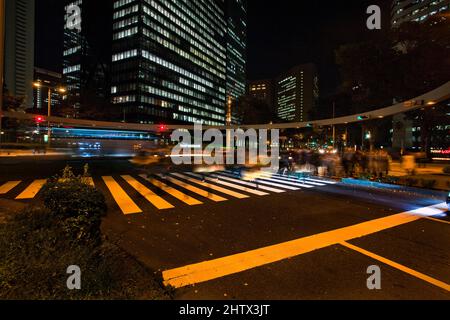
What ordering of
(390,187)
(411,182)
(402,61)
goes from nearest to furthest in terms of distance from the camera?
(390,187) < (411,182) < (402,61)

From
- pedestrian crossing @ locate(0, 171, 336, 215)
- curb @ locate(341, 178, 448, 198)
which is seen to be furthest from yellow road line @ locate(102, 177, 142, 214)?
curb @ locate(341, 178, 448, 198)

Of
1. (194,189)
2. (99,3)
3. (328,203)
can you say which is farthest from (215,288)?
(99,3)

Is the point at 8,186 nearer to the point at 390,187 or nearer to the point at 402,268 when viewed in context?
the point at 402,268

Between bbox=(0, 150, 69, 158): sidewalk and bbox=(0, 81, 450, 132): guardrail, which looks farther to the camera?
bbox=(0, 150, 69, 158): sidewalk

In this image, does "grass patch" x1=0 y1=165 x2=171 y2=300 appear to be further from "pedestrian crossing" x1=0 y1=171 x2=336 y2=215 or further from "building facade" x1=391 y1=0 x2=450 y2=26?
"building facade" x1=391 y1=0 x2=450 y2=26

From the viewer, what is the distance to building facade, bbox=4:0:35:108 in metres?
72.9

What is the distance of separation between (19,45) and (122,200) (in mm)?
96662

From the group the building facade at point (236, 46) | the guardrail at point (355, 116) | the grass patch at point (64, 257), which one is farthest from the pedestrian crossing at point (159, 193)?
the building facade at point (236, 46)

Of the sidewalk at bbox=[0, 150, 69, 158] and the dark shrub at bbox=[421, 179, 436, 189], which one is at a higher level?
the sidewalk at bbox=[0, 150, 69, 158]

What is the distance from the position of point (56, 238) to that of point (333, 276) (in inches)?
172

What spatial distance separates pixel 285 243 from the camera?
18.7 ft

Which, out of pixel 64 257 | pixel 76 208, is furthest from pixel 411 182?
pixel 64 257

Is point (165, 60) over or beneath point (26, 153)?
over

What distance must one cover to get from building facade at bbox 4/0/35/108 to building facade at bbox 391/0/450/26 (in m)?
108
